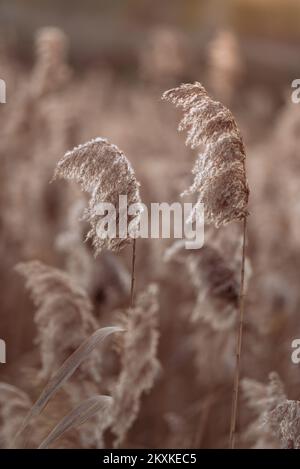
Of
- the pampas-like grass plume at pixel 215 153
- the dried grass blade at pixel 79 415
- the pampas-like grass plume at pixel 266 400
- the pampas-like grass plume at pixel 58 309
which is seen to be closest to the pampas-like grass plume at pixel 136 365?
the pampas-like grass plume at pixel 58 309

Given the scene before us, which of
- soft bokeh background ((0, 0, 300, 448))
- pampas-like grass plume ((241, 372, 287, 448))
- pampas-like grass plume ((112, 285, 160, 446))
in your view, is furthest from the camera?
soft bokeh background ((0, 0, 300, 448))

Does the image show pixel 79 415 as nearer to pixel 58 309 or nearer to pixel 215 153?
pixel 58 309

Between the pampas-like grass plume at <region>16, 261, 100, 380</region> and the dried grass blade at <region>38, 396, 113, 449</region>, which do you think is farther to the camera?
the pampas-like grass plume at <region>16, 261, 100, 380</region>

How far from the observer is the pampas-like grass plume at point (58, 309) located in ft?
8.63

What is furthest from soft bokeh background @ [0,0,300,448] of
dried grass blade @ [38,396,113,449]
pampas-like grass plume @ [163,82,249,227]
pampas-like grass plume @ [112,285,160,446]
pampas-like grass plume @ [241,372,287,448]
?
dried grass blade @ [38,396,113,449]

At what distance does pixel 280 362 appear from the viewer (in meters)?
4.22

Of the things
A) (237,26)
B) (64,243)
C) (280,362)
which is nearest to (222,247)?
(64,243)

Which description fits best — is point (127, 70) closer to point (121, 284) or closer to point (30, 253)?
point (30, 253)

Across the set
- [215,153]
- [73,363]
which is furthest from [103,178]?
[73,363]

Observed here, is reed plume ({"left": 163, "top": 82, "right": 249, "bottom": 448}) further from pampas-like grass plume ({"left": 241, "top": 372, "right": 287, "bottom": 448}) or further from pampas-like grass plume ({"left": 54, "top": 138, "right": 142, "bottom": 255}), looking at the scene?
pampas-like grass plume ({"left": 241, "top": 372, "right": 287, "bottom": 448})

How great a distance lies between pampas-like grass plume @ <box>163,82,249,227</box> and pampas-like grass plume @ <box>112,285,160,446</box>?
653mm

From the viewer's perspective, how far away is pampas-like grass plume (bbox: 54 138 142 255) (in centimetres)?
201

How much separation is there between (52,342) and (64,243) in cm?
92

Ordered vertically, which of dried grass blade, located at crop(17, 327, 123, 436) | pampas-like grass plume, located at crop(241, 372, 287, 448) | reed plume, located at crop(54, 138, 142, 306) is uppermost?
reed plume, located at crop(54, 138, 142, 306)
